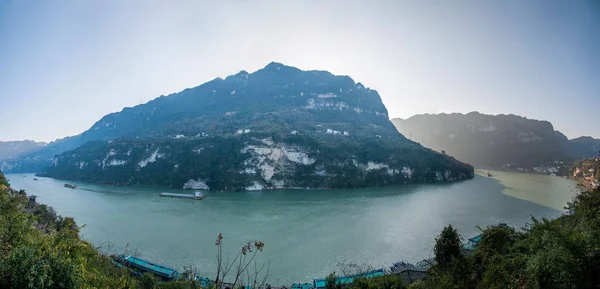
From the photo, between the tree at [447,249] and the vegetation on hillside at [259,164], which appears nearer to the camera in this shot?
the tree at [447,249]

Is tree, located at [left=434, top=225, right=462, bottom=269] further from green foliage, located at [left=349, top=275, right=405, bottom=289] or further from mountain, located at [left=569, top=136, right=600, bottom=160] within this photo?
mountain, located at [left=569, top=136, right=600, bottom=160]

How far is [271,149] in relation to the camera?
69562 mm

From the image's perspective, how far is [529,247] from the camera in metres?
10.0

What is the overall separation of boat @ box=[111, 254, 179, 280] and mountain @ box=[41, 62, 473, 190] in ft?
132

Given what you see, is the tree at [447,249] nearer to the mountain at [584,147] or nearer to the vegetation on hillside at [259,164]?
the vegetation on hillside at [259,164]

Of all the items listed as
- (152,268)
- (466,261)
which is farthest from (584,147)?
(152,268)

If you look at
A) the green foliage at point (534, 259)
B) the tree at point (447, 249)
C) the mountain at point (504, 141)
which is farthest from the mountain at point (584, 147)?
the green foliage at point (534, 259)

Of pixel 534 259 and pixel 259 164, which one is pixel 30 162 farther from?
pixel 534 259

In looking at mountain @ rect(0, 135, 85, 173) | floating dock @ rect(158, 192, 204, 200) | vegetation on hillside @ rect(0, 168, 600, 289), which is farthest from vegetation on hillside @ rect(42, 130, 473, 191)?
mountain @ rect(0, 135, 85, 173)

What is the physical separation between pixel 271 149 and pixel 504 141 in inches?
5544

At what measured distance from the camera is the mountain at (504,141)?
128m

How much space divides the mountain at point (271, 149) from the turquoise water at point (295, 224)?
1637 centimetres

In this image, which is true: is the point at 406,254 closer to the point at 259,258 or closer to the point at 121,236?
the point at 259,258

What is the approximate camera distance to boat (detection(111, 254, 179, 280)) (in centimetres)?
1886
